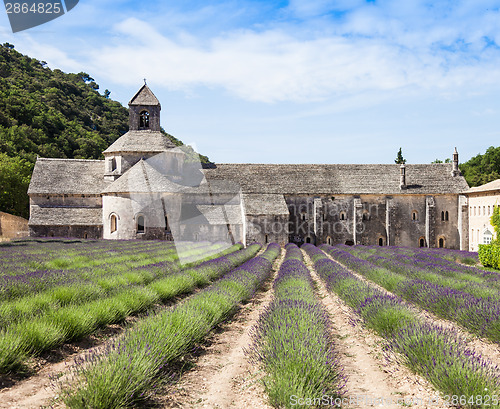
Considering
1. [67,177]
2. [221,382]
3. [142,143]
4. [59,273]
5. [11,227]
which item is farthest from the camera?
[67,177]

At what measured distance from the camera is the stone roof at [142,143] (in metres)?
34.5

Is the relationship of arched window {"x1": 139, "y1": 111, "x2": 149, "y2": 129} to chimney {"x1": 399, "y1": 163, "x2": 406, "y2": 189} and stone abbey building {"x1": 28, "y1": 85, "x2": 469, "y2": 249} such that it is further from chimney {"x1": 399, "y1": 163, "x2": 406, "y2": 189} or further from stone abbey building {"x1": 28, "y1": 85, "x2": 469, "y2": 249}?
chimney {"x1": 399, "y1": 163, "x2": 406, "y2": 189}

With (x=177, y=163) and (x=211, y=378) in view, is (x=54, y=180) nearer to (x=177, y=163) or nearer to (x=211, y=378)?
(x=177, y=163)

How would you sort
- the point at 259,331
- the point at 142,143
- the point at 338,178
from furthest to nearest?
the point at 338,178 < the point at 142,143 < the point at 259,331

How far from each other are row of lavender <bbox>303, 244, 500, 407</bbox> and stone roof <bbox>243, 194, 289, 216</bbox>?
24.6 metres

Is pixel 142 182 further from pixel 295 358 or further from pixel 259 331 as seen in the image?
pixel 295 358

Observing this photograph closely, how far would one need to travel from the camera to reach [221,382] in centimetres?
483

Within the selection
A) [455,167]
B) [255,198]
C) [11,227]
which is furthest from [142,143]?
[455,167]

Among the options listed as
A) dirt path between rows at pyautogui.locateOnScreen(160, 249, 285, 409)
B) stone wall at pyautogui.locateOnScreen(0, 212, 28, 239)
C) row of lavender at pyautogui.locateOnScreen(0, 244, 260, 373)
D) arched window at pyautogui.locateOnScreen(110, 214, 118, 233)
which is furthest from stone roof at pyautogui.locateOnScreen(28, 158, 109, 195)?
dirt path between rows at pyautogui.locateOnScreen(160, 249, 285, 409)

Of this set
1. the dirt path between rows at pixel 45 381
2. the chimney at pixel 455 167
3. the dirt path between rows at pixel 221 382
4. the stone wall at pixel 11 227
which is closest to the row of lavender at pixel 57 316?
the dirt path between rows at pixel 45 381

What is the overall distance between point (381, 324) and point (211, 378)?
9.91 feet

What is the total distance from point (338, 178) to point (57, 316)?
32.9 m

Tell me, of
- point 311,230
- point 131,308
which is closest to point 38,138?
point 311,230

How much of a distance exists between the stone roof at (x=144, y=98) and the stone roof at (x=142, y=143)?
2.67 metres
